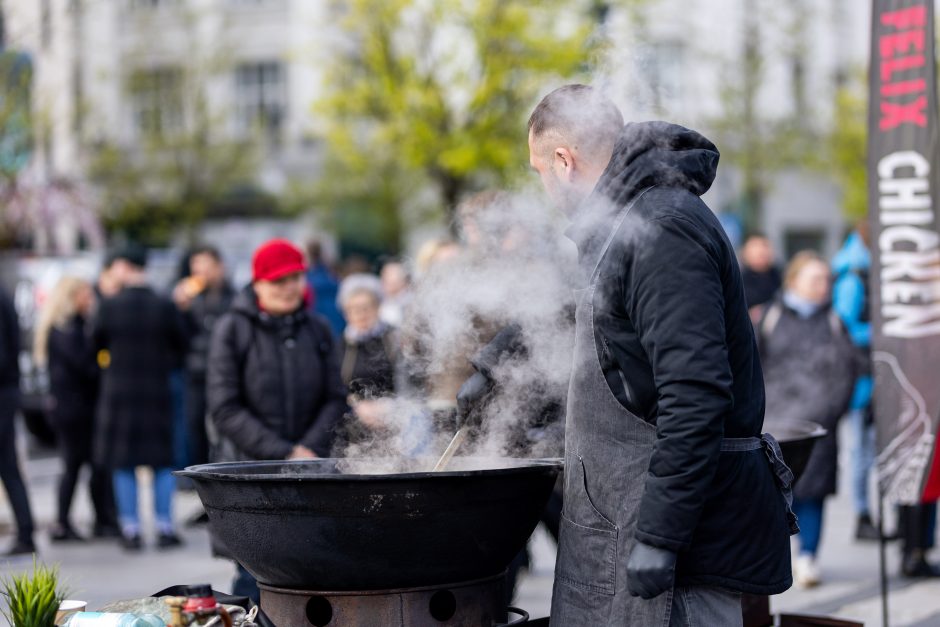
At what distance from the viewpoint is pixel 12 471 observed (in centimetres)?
827

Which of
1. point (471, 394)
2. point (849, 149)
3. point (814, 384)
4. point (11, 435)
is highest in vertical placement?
point (849, 149)

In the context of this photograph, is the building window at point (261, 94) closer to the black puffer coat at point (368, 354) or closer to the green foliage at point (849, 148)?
the green foliage at point (849, 148)

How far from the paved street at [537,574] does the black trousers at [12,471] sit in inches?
9.1

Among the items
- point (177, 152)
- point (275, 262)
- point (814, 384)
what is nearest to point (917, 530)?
point (814, 384)

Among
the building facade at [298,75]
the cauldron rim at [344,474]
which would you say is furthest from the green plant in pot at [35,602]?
the building facade at [298,75]

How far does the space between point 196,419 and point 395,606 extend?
24.9ft

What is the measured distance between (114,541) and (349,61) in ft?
58.2

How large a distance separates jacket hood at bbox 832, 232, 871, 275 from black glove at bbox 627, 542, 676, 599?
5869 millimetres

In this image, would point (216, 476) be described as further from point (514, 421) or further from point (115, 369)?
point (115, 369)

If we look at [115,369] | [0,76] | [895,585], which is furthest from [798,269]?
[0,76]

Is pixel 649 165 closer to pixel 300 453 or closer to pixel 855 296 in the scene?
pixel 300 453

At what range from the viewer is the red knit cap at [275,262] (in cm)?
580

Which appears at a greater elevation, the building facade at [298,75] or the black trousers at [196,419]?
the building facade at [298,75]

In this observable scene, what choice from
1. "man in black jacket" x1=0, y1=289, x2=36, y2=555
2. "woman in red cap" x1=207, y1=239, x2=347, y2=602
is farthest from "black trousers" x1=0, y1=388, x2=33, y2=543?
"woman in red cap" x1=207, y1=239, x2=347, y2=602
